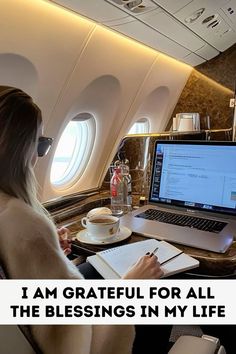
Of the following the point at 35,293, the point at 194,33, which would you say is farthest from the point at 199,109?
the point at 35,293

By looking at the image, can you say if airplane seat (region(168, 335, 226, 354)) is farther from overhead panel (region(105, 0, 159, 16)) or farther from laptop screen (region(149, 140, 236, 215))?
overhead panel (region(105, 0, 159, 16))

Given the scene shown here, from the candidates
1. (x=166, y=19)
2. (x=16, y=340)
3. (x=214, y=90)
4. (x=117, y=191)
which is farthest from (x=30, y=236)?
(x=214, y=90)

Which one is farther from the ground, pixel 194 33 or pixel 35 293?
pixel 194 33

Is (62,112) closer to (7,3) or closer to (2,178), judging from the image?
(7,3)

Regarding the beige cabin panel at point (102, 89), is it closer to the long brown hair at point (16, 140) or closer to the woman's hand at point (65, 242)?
the woman's hand at point (65, 242)

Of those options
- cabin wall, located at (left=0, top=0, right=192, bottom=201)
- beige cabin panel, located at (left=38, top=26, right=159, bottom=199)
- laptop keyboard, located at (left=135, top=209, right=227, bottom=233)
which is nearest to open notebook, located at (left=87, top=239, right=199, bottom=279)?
laptop keyboard, located at (left=135, top=209, right=227, bottom=233)

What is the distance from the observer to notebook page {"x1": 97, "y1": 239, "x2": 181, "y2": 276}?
2.78 ft

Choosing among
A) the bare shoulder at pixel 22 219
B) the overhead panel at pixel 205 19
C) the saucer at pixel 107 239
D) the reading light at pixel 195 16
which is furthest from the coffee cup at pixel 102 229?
the reading light at pixel 195 16

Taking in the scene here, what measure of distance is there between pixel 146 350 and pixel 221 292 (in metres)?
0.34

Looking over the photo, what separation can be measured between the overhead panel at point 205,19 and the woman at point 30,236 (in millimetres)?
1185

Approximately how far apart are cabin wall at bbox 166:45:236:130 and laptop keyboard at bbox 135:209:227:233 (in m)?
2.51

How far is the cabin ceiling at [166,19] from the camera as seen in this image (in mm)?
1286

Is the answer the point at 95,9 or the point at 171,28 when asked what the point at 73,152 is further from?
the point at 95,9

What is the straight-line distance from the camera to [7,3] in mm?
1122
